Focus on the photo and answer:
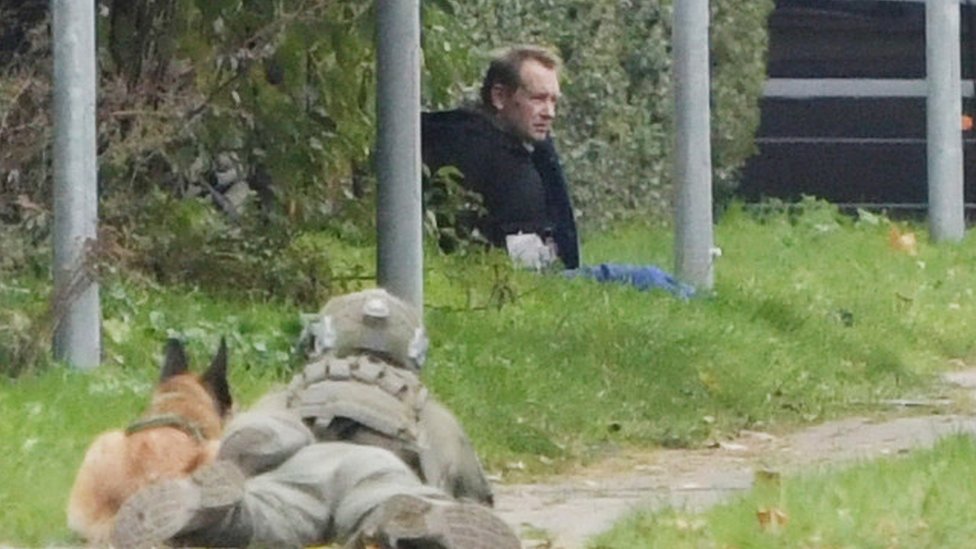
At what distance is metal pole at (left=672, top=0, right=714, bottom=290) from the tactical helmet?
5.75 m

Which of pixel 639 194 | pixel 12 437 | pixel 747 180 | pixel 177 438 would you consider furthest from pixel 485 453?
pixel 747 180

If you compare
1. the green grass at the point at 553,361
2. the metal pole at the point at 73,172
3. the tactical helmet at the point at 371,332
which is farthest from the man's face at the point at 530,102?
the tactical helmet at the point at 371,332

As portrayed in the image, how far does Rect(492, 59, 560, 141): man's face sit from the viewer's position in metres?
11.6

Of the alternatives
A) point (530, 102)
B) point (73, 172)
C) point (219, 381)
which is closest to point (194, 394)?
point (219, 381)

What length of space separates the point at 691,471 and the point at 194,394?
255 centimetres

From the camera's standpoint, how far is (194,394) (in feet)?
21.9

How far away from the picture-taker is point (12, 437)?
749cm

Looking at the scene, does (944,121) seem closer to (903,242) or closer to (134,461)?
(903,242)

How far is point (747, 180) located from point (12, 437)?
13078 millimetres

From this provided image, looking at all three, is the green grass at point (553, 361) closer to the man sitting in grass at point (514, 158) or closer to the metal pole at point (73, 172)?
the metal pole at point (73, 172)

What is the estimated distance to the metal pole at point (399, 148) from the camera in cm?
938

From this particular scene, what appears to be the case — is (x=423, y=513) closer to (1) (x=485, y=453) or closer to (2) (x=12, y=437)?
(2) (x=12, y=437)

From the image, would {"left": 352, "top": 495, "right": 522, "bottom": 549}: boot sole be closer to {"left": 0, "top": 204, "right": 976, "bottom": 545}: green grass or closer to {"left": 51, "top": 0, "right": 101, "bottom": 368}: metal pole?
{"left": 0, "top": 204, "right": 976, "bottom": 545}: green grass

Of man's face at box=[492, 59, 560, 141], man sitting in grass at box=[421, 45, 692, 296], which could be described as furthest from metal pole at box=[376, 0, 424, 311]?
man's face at box=[492, 59, 560, 141]
